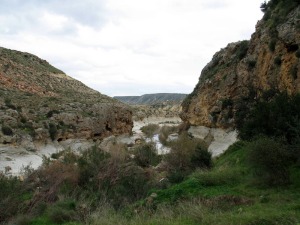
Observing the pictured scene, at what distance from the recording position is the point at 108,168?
20.0 meters

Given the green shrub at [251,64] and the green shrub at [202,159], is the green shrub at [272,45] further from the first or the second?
the green shrub at [202,159]

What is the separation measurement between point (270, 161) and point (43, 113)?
117 ft

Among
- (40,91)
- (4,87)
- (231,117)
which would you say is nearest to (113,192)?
(231,117)

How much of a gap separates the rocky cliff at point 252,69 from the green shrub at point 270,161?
759cm

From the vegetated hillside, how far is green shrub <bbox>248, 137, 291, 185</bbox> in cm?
2574

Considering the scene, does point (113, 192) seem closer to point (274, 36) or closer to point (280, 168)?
point (280, 168)

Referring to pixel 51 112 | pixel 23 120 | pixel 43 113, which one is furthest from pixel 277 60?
pixel 43 113

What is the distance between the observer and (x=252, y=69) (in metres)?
32.0

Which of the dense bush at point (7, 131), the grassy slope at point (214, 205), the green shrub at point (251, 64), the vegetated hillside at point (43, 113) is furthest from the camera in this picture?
the vegetated hillside at point (43, 113)

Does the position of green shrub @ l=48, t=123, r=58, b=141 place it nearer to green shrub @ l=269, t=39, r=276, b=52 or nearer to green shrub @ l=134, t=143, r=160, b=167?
green shrub @ l=134, t=143, r=160, b=167

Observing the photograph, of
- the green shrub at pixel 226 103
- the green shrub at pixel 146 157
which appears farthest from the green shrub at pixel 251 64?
the green shrub at pixel 146 157

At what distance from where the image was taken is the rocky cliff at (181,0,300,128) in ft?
77.0

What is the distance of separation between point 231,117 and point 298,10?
1290 cm

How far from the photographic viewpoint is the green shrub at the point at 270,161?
487 inches
